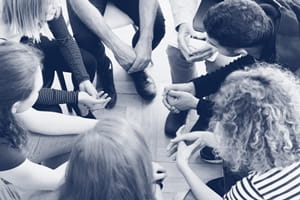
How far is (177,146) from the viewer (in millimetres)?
1477

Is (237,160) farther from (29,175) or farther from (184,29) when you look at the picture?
(184,29)

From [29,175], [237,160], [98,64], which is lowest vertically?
[98,64]

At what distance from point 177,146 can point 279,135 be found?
49cm

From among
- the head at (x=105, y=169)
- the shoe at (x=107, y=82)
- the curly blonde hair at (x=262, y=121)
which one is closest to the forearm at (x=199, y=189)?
the curly blonde hair at (x=262, y=121)

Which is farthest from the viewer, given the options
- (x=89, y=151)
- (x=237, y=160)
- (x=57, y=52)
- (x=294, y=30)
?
(x=57, y=52)

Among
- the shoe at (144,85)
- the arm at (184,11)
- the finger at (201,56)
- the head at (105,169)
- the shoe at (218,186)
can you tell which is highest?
the head at (105,169)

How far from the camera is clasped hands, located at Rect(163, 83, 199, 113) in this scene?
169 cm

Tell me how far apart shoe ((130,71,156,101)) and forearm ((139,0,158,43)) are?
20cm

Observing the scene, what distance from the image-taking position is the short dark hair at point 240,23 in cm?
144

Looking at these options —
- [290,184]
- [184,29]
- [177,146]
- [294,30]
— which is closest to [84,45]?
[184,29]

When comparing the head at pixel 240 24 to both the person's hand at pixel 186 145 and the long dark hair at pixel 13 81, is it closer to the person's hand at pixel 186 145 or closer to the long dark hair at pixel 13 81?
the person's hand at pixel 186 145

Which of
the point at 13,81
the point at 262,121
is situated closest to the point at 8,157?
the point at 13,81

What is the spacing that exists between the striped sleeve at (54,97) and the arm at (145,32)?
322 millimetres

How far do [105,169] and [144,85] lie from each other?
112cm
